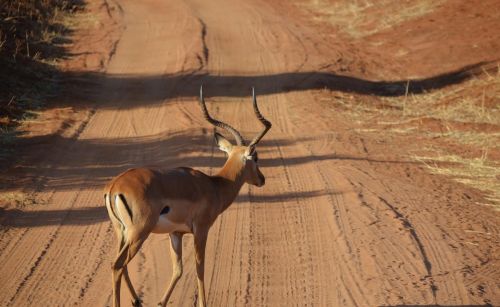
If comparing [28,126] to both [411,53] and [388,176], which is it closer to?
[388,176]

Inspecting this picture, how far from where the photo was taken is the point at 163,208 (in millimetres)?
7723

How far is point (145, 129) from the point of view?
1606 cm

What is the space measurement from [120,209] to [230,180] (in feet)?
6.44

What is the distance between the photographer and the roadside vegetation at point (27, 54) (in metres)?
16.4

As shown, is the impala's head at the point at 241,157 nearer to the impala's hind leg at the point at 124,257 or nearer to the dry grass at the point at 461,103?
the impala's hind leg at the point at 124,257

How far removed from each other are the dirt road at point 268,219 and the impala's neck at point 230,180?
1.07 metres

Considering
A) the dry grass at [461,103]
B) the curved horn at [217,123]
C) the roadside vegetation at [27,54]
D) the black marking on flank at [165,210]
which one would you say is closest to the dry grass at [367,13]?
the dry grass at [461,103]

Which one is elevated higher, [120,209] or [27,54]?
[120,209]

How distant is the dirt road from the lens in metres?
9.06

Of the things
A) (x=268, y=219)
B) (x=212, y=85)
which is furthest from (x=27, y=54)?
(x=268, y=219)

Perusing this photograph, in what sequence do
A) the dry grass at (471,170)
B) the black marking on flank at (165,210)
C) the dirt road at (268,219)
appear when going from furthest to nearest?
1. the dry grass at (471,170)
2. the dirt road at (268,219)
3. the black marking on flank at (165,210)

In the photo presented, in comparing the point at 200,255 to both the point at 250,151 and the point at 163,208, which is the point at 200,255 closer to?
the point at 163,208

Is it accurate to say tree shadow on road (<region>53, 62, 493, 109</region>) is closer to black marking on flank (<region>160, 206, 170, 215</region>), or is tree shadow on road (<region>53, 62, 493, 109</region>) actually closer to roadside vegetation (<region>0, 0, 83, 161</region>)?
roadside vegetation (<region>0, 0, 83, 161</region>)

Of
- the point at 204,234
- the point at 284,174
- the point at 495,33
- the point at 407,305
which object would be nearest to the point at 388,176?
the point at 284,174
